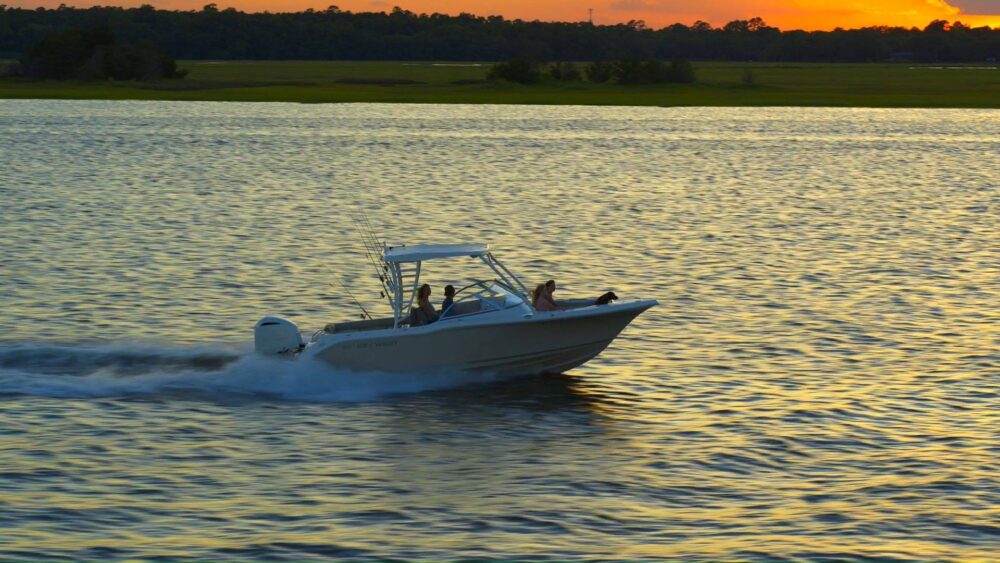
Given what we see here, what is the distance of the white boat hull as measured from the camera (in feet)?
72.7

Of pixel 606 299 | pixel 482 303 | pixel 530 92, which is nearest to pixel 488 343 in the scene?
pixel 482 303

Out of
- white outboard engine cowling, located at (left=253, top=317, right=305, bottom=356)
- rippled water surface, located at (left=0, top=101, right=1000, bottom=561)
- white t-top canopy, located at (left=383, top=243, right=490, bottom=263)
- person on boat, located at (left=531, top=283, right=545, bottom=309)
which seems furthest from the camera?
white t-top canopy, located at (left=383, top=243, right=490, bottom=263)

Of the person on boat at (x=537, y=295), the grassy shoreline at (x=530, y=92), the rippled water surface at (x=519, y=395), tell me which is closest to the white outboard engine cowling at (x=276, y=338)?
the rippled water surface at (x=519, y=395)

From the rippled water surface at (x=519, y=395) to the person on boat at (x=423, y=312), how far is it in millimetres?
911

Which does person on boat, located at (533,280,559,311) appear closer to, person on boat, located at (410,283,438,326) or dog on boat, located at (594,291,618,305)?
dog on boat, located at (594,291,618,305)

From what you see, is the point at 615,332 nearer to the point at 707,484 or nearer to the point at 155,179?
the point at 707,484

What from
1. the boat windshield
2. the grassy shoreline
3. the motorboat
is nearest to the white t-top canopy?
the motorboat

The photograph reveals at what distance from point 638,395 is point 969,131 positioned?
8795cm

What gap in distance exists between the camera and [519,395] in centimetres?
2234

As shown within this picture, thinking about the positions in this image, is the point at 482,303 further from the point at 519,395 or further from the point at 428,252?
the point at 519,395

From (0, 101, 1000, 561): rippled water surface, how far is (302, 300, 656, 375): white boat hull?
28 cm

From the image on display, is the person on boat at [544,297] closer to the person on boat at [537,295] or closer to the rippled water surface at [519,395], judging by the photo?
the person on boat at [537,295]

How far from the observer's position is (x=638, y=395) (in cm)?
2227

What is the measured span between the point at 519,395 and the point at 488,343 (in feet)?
2.93
